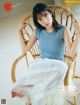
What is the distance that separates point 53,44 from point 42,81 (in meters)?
0.30

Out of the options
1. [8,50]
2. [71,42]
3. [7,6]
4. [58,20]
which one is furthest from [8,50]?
[71,42]

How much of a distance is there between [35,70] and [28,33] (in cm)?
48

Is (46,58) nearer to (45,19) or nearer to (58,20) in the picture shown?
(45,19)

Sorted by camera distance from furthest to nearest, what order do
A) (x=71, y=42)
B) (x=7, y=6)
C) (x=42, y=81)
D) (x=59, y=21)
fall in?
(x=7, y=6) → (x=59, y=21) → (x=71, y=42) → (x=42, y=81)

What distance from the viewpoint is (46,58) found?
1.48 meters

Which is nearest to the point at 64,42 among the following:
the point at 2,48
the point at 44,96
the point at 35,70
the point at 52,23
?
the point at 52,23

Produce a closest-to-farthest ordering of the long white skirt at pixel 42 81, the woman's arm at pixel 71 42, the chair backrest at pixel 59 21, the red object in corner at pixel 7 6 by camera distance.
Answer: the long white skirt at pixel 42 81 < the woman's arm at pixel 71 42 < the chair backrest at pixel 59 21 < the red object in corner at pixel 7 6

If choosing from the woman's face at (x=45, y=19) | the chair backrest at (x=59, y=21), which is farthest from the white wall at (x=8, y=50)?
the woman's face at (x=45, y=19)

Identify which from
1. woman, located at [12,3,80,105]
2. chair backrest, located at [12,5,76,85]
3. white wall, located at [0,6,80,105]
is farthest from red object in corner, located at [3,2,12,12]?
woman, located at [12,3,80,105]

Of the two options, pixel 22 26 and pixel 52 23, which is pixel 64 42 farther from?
pixel 22 26

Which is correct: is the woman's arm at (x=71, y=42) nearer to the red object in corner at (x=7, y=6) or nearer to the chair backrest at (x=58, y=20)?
the chair backrest at (x=58, y=20)

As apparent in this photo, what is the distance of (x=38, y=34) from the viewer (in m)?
1.59

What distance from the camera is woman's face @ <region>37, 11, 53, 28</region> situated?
4.79 feet

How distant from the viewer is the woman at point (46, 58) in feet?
4.29
